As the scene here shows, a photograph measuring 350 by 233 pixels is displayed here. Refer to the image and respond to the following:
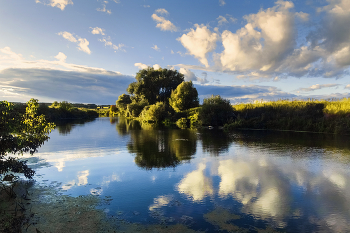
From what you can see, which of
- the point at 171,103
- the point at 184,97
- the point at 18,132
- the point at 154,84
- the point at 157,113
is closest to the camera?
the point at 18,132

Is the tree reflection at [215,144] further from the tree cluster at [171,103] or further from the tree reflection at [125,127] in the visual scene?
the tree cluster at [171,103]

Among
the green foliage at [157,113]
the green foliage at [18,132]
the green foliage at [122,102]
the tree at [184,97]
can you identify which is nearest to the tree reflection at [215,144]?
the green foliage at [18,132]

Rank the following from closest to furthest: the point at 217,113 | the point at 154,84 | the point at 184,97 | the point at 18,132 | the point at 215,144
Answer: the point at 18,132
the point at 215,144
the point at 217,113
the point at 184,97
the point at 154,84

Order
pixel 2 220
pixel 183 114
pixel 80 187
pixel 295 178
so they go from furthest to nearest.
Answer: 1. pixel 183 114
2. pixel 295 178
3. pixel 80 187
4. pixel 2 220

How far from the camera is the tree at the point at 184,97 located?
1934 inches

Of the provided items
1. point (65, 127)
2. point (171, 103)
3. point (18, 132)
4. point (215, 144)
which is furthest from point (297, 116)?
point (65, 127)

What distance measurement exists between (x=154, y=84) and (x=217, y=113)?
98.1ft

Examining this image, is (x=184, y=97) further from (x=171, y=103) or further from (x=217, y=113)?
(x=217, y=113)

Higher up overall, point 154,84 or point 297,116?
point 154,84

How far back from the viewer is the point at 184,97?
4928cm

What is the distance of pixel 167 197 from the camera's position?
275 inches

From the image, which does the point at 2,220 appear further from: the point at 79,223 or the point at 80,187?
the point at 80,187

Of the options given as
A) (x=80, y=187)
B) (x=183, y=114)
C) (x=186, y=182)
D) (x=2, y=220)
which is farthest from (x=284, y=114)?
(x=2, y=220)

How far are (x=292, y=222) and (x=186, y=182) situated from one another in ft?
12.8
